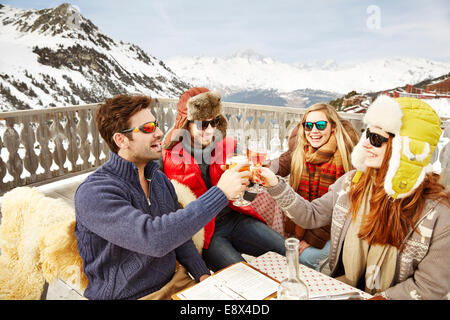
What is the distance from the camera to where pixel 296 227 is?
6.67 ft

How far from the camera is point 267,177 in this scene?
1.45 m

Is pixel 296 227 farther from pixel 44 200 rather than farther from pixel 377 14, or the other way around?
pixel 377 14

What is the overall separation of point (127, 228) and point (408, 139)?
1126mm

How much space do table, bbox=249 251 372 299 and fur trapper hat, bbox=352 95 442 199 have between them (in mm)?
442

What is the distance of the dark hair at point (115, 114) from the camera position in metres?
1.23

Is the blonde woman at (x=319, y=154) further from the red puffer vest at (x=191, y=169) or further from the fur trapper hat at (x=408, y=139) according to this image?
the fur trapper hat at (x=408, y=139)

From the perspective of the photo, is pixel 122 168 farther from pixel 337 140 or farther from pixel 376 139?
pixel 337 140

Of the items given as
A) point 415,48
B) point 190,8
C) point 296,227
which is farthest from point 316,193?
point 190,8

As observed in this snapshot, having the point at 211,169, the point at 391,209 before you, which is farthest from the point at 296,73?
the point at 391,209

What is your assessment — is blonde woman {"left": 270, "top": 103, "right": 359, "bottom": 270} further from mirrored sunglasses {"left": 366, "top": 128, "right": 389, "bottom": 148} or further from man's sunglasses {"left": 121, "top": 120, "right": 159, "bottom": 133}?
man's sunglasses {"left": 121, "top": 120, "right": 159, "bottom": 133}

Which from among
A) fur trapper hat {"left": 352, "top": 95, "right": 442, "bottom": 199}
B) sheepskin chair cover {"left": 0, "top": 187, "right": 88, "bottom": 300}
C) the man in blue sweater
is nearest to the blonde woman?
fur trapper hat {"left": 352, "top": 95, "right": 442, "bottom": 199}

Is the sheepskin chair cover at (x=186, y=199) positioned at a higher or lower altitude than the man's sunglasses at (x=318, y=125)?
lower

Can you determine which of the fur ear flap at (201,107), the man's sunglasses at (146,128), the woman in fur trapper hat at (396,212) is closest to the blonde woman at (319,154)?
the woman in fur trapper hat at (396,212)

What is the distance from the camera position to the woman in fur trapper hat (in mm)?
1133
